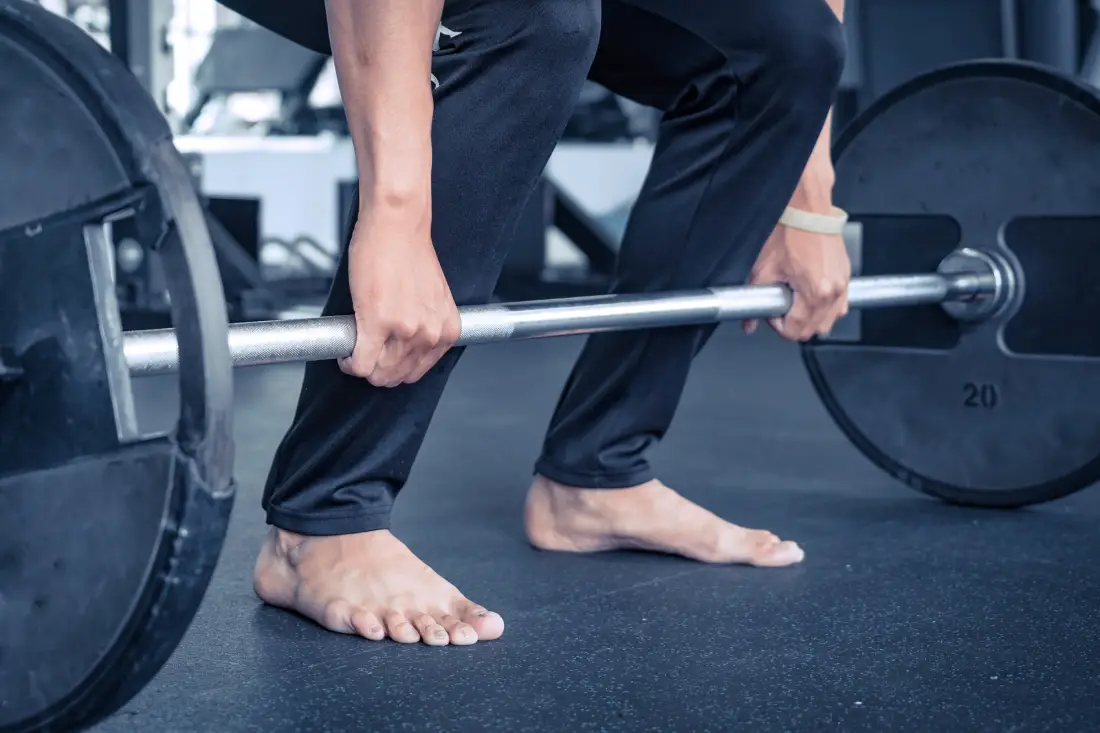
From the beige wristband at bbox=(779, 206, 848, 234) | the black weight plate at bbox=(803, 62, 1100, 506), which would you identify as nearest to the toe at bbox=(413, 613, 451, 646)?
the beige wristband at bbox=(779, 206, 848, 234)

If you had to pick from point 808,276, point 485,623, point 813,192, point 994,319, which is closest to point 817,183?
point 813,192

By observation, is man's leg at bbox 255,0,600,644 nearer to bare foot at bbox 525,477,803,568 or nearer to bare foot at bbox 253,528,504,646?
bare foot at bbox 253,528,504,646

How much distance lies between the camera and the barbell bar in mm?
905

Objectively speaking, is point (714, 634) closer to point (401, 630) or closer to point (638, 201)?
point (401, 630)

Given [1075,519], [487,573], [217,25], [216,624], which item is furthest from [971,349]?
[217,25]

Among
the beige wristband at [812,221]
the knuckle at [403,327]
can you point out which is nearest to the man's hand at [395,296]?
the knuckle at [403,327]

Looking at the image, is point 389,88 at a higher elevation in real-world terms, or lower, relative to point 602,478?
higher

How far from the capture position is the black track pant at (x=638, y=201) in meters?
1.07

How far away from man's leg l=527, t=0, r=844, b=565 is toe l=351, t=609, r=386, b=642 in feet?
1.13

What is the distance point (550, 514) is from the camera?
1395 mm

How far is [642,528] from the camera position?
4.42ft

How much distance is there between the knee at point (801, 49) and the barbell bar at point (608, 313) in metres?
0.20

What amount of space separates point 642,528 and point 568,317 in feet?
1.01

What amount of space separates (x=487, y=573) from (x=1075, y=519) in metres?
0.72
